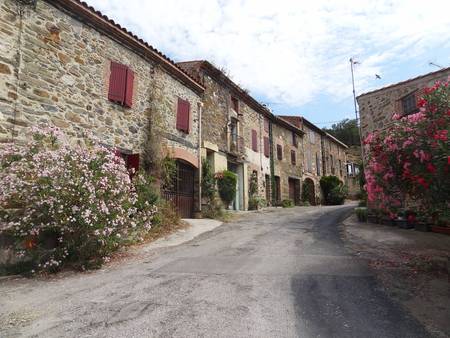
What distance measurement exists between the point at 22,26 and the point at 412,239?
968cm

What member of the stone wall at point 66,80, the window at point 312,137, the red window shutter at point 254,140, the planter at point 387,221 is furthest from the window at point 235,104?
the window at point 312,137

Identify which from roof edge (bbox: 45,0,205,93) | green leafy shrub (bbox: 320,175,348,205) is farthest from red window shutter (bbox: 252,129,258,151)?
green leafy shrub (bbox: 320,175,348,205)

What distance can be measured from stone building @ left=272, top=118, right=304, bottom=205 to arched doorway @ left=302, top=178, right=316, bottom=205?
61cm

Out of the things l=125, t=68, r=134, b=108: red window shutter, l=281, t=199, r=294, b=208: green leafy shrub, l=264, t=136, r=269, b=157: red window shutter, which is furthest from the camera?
l=281, t=199, r=294, b=208: green leafy shrub

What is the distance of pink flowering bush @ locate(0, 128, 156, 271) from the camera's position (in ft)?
16.5

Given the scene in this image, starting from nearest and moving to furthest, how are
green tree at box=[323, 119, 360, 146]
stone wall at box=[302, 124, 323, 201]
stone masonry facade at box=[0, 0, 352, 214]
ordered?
stone masonry facade at box=[0, 0, 352, 214]
stone wall at box=[302, 124, 323, 201]
green tree at box=[323, 119, 360, 146]

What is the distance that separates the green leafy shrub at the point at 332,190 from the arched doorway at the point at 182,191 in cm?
1429


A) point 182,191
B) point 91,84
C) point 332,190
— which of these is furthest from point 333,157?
point 91,84

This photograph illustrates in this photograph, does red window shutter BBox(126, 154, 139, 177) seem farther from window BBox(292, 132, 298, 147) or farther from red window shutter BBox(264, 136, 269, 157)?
window BBox(292, 132, 298, 147)

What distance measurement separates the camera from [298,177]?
838 inches

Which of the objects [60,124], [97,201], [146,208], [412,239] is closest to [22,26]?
[60,124]

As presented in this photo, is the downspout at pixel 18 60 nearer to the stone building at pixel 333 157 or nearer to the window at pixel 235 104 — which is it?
the window at pixel 235 104

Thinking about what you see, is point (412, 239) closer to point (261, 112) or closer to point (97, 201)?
point (97, 201)

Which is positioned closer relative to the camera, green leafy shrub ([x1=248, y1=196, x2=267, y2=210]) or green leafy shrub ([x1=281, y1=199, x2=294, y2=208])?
green leafy shrub ([x1=248, y1=196, x2=267, y2=210])
